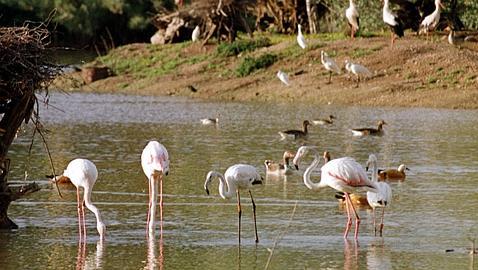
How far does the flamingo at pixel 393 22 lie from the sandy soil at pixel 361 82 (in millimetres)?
298

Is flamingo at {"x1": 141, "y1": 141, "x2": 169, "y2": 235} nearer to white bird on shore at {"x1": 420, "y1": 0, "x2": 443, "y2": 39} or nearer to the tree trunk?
the tree trunk

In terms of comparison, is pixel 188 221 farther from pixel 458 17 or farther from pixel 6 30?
pixel 458 17

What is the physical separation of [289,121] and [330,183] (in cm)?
1501

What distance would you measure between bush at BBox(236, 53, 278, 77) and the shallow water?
9.52 m

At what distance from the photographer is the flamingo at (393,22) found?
116ft

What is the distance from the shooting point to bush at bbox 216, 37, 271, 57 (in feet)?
132

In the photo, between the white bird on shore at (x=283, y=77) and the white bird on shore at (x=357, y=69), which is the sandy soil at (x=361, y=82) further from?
the white bird on shore at (x=357, y=69)

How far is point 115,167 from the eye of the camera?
63.3 feet

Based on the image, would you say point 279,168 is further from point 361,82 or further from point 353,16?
point 353,16

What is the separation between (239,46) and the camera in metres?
40.6

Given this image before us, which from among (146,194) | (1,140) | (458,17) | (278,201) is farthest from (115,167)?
(458,17)

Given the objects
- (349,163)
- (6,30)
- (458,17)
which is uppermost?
(458,17)

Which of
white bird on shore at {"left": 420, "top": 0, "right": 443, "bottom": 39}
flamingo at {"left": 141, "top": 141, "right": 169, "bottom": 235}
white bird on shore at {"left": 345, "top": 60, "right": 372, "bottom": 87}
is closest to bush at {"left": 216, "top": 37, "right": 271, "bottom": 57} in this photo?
white bird on shore at {"left": 420, "top": 0, "right": 443, "bottom": 39}

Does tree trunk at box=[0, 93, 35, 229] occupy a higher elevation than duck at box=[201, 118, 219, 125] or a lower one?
lower
